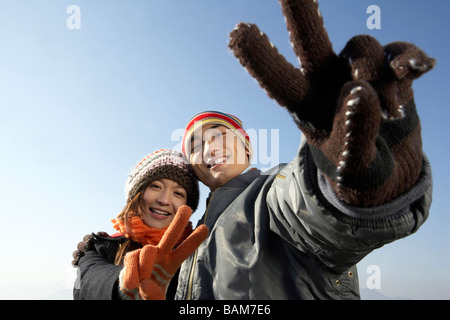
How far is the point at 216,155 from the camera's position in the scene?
6.38ft

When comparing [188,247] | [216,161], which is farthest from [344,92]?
[216,161]

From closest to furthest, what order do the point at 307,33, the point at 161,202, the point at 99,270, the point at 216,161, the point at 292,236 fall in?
1. the point at 307,33
2. the point at 292,236
3. the point at 99,270
4. the point at 216,161
5. the point at 161,202

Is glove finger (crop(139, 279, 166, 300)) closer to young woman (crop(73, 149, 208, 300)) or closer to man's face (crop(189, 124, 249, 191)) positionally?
young woman (crop(73, 149, 208, 300))

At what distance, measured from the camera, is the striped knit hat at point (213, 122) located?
2158mm

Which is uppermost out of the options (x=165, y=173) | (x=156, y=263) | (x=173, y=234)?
(x=165, y=173)

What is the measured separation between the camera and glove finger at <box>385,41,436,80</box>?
741mm

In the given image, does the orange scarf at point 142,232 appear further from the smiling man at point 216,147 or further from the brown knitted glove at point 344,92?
the brown knitted glove at point 344,92

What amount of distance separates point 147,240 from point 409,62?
1649 mm

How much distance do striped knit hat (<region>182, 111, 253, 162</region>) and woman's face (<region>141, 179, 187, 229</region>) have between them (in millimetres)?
256

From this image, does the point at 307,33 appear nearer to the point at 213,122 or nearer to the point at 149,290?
the point at 149,290

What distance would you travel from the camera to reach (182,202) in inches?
84.2

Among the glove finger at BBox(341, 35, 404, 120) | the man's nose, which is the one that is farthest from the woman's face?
the glove finger at BBox(341, 35, 404, 120)

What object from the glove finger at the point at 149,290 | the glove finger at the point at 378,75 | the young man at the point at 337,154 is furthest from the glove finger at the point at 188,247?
the glove finger at the point at 378,75

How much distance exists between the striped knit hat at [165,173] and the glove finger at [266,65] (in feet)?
4.64
